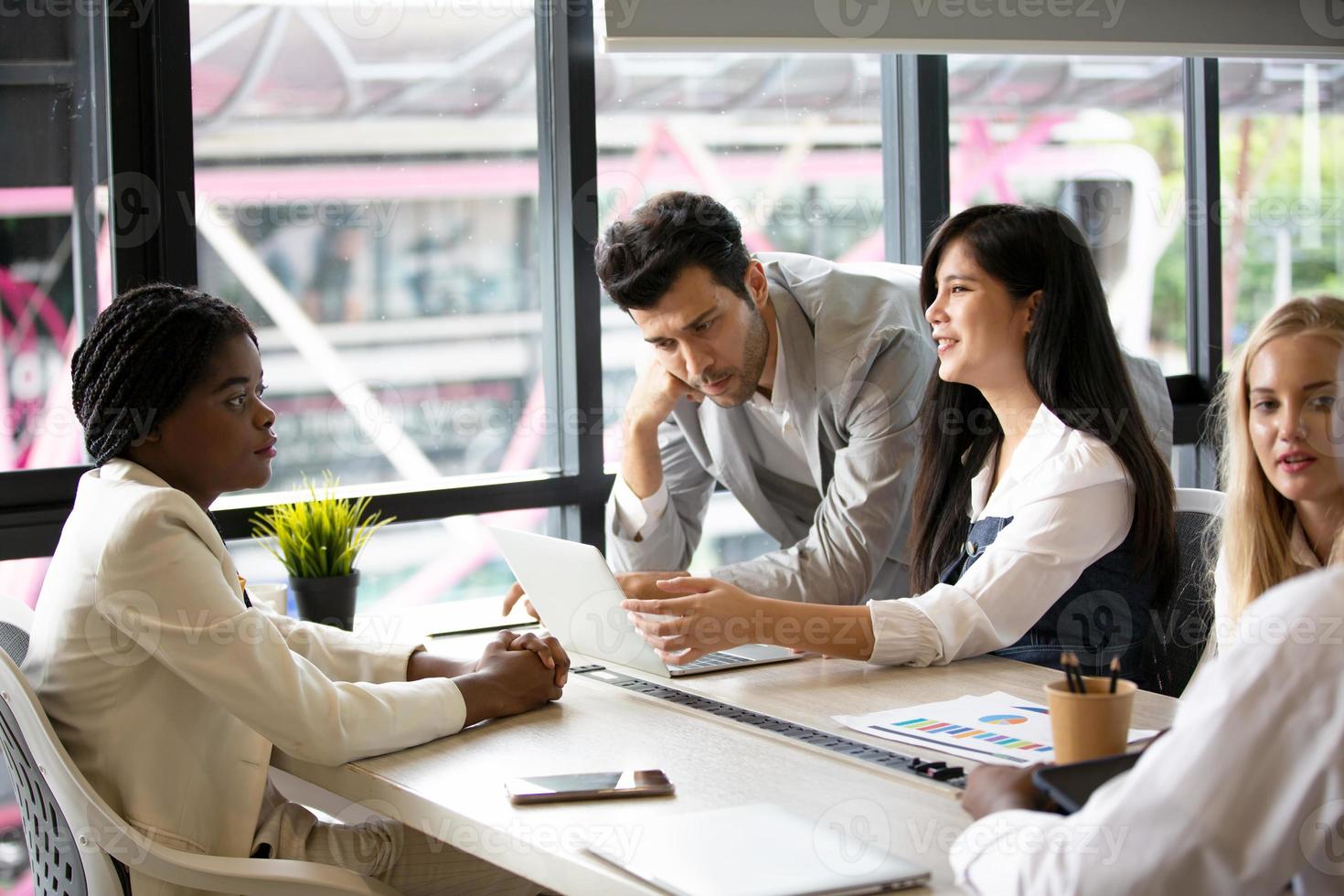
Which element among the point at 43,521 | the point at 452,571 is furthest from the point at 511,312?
the point at 43,521

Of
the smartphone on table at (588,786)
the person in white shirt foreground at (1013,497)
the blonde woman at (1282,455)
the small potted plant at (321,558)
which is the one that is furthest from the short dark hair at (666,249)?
the smartphone on table at (588,786)

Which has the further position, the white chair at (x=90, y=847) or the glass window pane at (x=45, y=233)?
the glass window pane at (x=45, y=233)

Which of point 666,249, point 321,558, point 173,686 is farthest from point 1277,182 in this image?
point 173,686

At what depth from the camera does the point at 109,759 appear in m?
1.65

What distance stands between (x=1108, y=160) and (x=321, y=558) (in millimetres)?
2881

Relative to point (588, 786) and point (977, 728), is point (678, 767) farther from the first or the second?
point (977, 728)

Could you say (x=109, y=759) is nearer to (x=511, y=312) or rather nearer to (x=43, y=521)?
(x=43, y=521)

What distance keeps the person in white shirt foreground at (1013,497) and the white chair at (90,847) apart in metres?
0.64

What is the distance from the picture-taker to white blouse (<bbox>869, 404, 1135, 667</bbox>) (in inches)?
79.7

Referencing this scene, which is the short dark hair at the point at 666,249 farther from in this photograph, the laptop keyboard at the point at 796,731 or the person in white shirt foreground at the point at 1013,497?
the laptop keyboard at the point at 796,731

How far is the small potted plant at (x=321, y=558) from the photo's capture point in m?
2.59

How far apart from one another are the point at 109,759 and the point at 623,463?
52.5 inches

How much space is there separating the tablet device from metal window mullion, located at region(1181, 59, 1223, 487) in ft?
10.5

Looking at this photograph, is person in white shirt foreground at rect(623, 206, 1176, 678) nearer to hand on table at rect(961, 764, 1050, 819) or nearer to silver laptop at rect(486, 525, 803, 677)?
silver laptop at rect(486, 525, 803, 677)
